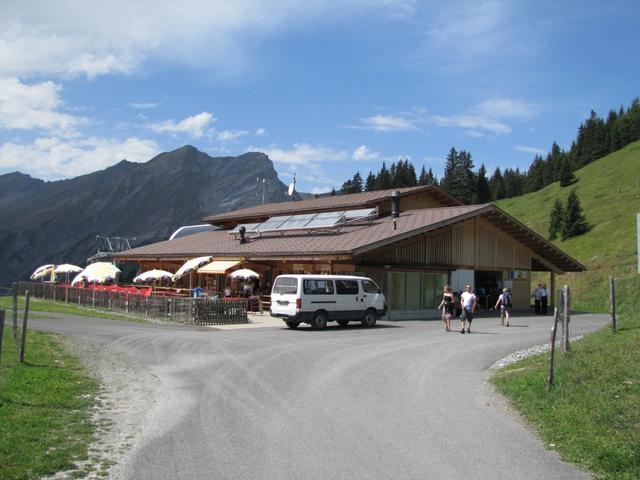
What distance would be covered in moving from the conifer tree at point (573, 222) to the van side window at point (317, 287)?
2265 inches

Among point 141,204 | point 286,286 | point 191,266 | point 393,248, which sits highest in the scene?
point 141,204

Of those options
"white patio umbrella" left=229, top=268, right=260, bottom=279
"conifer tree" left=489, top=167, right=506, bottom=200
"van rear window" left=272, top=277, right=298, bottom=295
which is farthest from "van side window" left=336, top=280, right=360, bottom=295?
"conifer tree" left=489, top=167, right=506, bottom=200

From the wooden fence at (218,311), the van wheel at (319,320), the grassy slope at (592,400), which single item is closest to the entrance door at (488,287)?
the van wheel at (319,320)

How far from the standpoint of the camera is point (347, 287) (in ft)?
76.8

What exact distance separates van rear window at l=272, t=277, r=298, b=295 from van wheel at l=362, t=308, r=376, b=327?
342 centimetres

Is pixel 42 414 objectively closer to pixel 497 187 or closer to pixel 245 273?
pixel 245 273

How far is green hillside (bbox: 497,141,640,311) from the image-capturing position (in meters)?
47.3

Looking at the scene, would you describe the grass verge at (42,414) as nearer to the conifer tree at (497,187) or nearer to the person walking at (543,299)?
the person walking at (543,299)

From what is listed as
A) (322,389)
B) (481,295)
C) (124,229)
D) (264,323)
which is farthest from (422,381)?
(124,229)

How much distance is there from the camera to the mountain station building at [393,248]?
28922 mm

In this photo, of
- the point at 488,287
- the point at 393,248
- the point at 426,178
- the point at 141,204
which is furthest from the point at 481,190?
the point at 393,248

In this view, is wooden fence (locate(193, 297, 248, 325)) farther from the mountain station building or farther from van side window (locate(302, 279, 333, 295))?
the mountain station building

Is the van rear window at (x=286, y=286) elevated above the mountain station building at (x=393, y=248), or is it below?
below

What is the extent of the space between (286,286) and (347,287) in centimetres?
245
